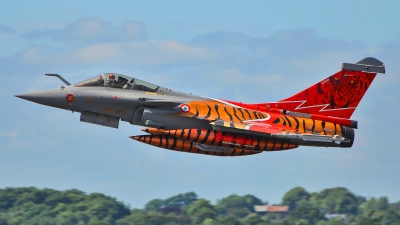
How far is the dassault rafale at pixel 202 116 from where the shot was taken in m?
34.0

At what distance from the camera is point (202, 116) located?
34.7m

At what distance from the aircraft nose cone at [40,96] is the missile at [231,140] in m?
4.74

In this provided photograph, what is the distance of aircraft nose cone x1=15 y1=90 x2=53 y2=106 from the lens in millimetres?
33625

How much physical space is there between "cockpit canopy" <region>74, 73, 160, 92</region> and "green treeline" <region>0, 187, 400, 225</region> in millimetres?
20213

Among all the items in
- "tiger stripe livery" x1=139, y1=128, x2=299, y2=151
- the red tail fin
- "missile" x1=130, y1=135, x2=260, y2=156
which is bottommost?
"missile" x1=130, y1=135, x2=260, y2=156

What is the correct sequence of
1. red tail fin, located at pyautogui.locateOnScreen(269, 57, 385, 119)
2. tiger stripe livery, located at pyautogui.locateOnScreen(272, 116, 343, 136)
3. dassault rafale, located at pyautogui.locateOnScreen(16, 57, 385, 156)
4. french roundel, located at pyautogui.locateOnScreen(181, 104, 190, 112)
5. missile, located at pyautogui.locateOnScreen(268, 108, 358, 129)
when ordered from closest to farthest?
dassault rafale, located at pyautogui.locateOnScreen(16, 57, 385, 156)
french roundel, located at pyautogui.locateOnScreen(181, 104, 190, 112)
tiger stripe livery, located at pyautogui.locateOnScreen(272, 116, 343, 136)
missile, located at pyautogui.locateOnScreen(268, 108, 358, 129)
red tail fin, located at pyautogui.locateOnScreen(269, 57, 385, 119)

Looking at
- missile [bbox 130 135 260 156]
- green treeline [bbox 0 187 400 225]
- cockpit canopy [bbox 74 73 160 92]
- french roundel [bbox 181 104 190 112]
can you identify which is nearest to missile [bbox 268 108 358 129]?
missile [bbox 130 135 260 156]

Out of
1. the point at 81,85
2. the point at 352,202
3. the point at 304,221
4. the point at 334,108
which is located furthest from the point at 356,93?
the point at 352,202

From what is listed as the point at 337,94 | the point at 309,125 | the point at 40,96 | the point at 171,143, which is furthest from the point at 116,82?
the point at 337,94

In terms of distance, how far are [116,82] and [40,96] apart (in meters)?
3.05

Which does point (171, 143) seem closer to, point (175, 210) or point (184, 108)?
point (184, 108)

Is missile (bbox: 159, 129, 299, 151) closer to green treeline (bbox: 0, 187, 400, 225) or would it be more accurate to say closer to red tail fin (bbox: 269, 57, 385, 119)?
red tail fin (bbox: 269, 57, 385, 119)

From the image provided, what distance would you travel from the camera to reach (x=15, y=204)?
71750mm

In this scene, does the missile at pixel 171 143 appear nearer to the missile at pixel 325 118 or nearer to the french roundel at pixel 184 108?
the french roundel at pixel 184 108
